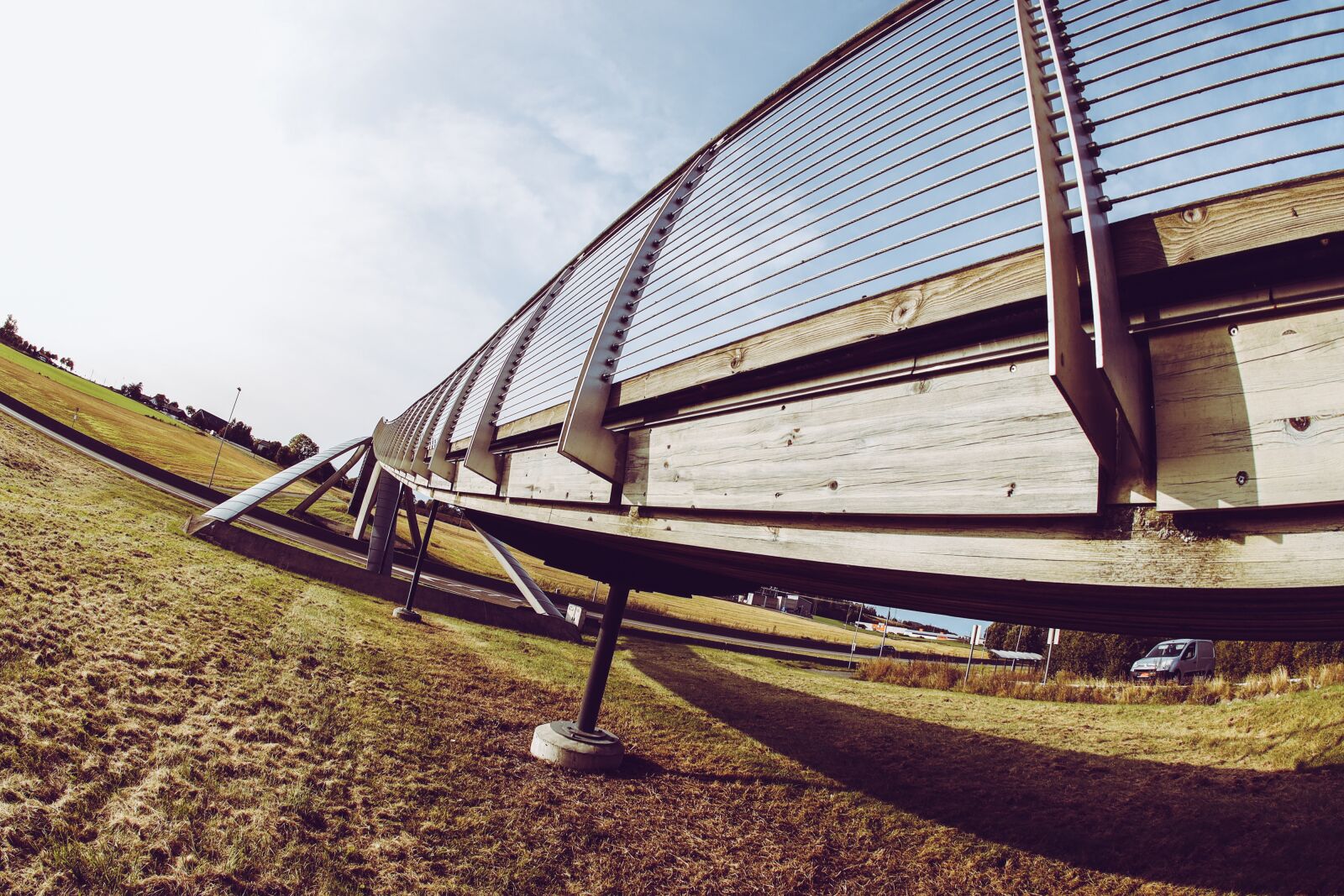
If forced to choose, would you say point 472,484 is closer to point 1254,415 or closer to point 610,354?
point 610,354

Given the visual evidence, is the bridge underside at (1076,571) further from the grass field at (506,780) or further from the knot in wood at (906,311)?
the grass field at (506,780)

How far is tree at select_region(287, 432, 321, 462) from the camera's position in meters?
94.1

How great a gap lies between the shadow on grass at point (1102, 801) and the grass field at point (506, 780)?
0.04 m

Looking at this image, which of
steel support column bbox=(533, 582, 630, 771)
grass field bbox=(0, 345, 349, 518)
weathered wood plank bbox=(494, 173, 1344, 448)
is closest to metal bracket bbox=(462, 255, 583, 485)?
steel support column bbox=(533, 582, 630, 771)

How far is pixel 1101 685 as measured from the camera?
15781 millimetres

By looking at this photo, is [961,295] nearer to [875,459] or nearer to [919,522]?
[875,459]

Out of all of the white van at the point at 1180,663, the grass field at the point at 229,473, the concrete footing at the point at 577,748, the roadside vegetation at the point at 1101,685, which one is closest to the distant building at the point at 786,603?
the grass field at the point at 229,473

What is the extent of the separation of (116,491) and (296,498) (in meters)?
24.4

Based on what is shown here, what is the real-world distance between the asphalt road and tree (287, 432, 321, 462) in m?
62.8

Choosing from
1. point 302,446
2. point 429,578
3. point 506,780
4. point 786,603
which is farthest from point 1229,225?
point 302,446

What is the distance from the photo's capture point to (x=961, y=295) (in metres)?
2.13

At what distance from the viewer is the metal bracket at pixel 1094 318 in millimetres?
1635

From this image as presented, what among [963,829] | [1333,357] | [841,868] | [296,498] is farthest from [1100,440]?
[296,498]

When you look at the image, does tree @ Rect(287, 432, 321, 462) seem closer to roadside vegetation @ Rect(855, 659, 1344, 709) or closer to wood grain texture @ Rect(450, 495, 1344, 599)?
roadside vegetation @ Rect(855, 659, 1344, 709)
